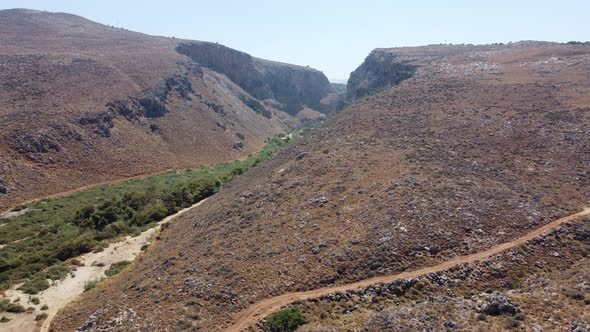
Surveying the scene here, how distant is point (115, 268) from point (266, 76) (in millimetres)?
117659

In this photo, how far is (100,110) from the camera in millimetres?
57875

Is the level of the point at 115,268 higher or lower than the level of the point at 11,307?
lower

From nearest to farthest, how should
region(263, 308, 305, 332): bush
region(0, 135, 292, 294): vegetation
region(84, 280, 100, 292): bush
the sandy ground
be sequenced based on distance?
region(263, 308, 305, 332): bush → the sandy ground → region(84, 280, 100, 292): bush → region(0, 135, 292, 294): vegetation

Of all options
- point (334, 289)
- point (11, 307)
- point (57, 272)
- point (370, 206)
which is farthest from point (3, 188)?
point (334, 289)

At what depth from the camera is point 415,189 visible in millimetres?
25062

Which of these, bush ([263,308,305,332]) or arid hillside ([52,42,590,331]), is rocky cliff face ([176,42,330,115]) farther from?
bush ([263,308,305,332])

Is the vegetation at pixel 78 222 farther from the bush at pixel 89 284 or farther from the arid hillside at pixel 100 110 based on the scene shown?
the arid hillside at pixel 100 110

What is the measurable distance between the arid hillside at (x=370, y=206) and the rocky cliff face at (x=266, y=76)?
→ 80126 millimetres

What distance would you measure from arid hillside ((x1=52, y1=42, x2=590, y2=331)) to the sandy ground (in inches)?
51.6

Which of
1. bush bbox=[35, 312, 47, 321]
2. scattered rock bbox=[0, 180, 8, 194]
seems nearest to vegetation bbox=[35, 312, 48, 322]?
bush bbox=[35, 312, 47, 321]

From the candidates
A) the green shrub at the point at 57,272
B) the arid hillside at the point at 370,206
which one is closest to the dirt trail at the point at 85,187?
the green shrub at the point at 57,272

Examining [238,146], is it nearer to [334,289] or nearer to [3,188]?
[3,188]

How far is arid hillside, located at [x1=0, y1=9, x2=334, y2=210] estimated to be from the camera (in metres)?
46.5

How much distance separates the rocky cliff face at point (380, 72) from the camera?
70.2 meters
